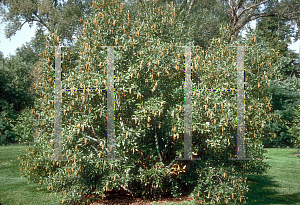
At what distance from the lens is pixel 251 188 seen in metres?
9.82

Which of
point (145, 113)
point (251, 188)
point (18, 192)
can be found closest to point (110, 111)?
point (145, 113)

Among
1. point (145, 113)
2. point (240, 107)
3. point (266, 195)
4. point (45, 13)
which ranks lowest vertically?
point (266, 195)

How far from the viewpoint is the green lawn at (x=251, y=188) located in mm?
7883

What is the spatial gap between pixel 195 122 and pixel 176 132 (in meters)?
0.47

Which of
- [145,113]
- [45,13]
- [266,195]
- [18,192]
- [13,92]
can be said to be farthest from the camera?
[13,92]

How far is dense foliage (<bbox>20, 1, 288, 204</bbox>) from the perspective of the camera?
5910 millimetres

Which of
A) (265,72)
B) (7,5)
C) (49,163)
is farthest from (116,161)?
(7,5)

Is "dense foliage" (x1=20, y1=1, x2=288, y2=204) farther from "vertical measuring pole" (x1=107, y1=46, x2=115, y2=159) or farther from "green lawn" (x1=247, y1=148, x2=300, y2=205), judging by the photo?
"green lawn" (x1=247, y1=148, x2=300, y2=205)

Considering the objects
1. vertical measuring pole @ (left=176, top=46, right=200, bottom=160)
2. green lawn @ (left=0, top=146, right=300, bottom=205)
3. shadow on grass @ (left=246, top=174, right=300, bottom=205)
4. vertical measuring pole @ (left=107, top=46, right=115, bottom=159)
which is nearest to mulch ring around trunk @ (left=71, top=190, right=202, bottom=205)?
green lawn @ (left=0, top=146, right=300, bottom=205)

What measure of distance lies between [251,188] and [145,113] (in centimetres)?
614

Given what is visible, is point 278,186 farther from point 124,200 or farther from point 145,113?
point 145,113

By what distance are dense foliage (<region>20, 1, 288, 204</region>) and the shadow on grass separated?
73.4 inches

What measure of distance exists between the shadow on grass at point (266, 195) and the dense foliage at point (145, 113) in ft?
6.12

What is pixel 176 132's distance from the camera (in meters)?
5.98
